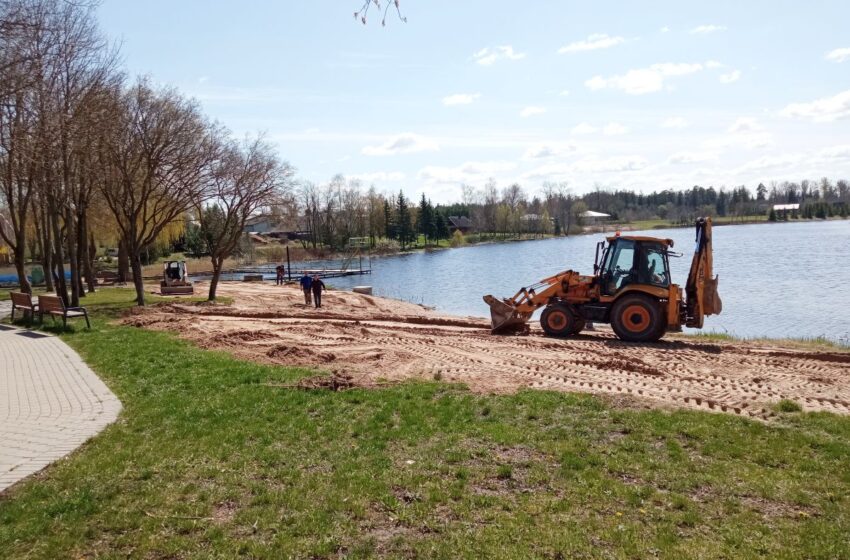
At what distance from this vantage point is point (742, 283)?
1564 inches

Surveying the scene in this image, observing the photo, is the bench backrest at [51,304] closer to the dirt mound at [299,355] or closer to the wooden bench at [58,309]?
the wooden bench at [58,309]

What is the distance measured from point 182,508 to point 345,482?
1.46 metres

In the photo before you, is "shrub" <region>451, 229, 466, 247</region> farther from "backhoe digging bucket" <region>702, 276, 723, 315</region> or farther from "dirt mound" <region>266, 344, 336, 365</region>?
"dirt mound" <region>266, 344, 336, 365</region>

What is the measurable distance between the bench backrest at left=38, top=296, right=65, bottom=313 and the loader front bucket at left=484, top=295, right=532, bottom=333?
447 inches

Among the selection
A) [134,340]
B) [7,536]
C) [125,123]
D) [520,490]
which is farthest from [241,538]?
[125,123]

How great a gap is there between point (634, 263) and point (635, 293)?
2.52 ft

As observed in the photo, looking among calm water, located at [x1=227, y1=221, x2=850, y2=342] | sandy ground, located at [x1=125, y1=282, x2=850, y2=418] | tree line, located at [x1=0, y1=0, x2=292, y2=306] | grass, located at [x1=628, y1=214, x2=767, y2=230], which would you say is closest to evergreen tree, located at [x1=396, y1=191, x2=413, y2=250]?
calm water, located at [x1=227, y1=221, x2=850, y2=342]

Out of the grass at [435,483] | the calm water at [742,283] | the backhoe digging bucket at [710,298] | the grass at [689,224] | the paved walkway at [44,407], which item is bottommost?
the calm water at [742,283]

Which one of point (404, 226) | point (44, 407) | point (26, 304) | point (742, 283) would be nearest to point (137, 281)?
point (26, 304)

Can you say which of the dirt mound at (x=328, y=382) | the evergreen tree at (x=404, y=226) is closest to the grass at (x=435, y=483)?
the dirt mound at (x=328, y=382)

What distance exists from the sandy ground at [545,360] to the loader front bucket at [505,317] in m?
0.41

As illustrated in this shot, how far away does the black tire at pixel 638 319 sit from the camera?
17.1m

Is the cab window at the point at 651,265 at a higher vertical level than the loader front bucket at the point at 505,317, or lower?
higher

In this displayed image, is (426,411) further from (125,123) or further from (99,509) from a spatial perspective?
(125,123)
